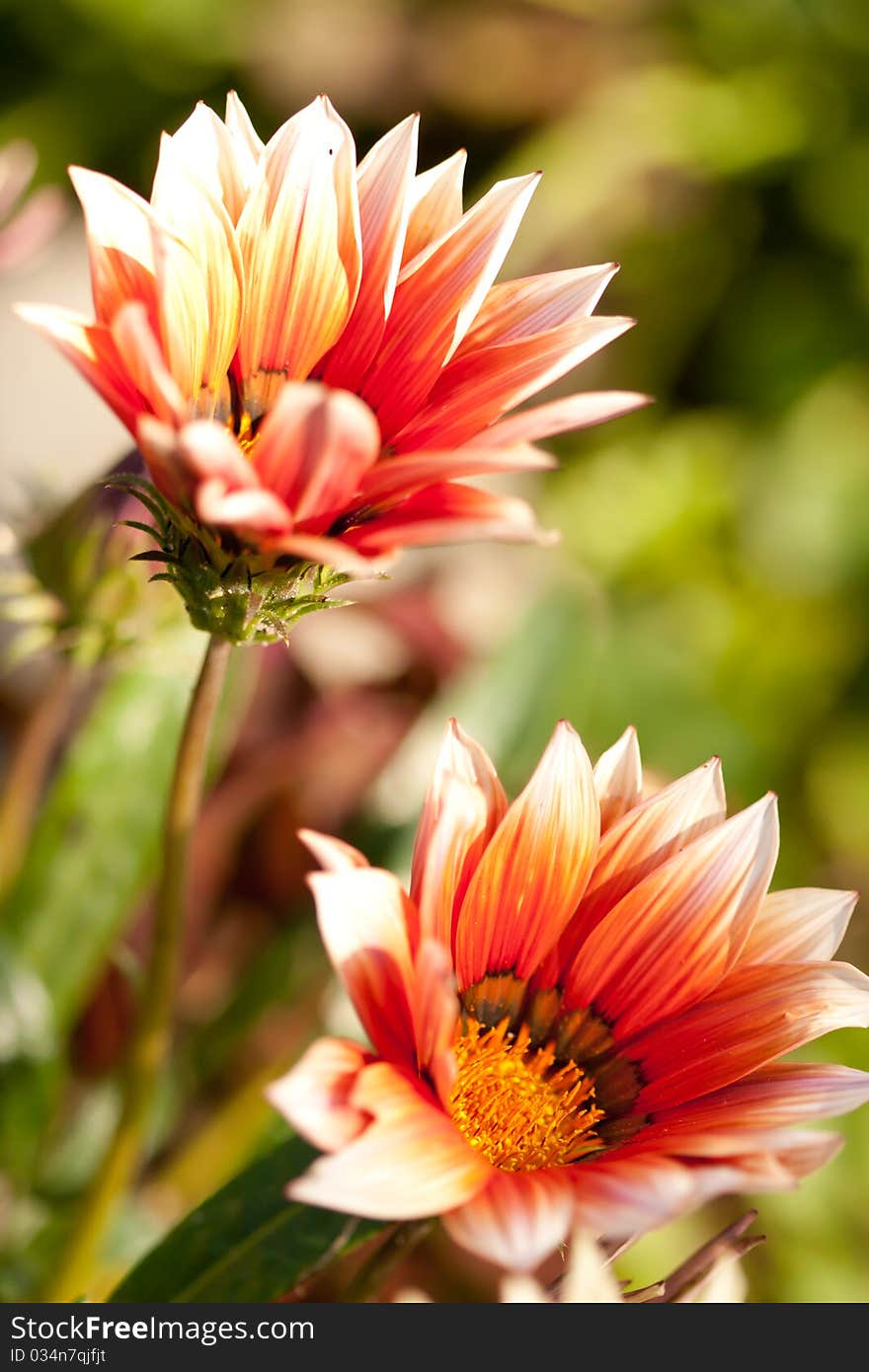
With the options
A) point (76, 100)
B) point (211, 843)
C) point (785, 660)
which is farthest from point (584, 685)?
point (76, 100)

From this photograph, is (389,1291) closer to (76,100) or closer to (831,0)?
(76,100)

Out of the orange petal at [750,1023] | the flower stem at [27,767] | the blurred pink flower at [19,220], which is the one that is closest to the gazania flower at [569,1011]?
the orange petal at [750,1023]

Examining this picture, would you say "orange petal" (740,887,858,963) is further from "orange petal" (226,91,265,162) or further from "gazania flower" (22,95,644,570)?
"orange petal" (226,91,265,162)

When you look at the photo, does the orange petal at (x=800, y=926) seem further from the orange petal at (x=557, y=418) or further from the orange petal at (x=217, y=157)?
the orange petal at (x=217, y=157)

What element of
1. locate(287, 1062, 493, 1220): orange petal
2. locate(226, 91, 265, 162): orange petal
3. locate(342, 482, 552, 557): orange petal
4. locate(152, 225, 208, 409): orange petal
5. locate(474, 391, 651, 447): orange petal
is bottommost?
locate(287, 1062, 493, 1220): orange petal

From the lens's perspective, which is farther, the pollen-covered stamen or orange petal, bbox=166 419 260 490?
the pollen-covered stamen

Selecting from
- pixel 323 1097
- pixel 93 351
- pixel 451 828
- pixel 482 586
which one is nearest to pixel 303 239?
pixel 93 351

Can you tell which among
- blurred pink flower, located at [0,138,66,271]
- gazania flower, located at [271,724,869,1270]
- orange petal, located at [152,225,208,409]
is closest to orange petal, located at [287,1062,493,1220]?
gazania flower, located at [271,724,869,1270]

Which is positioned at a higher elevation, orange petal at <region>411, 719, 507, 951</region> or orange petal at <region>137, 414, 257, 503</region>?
orange petal at <region>137, 414, 257, 503</region>
